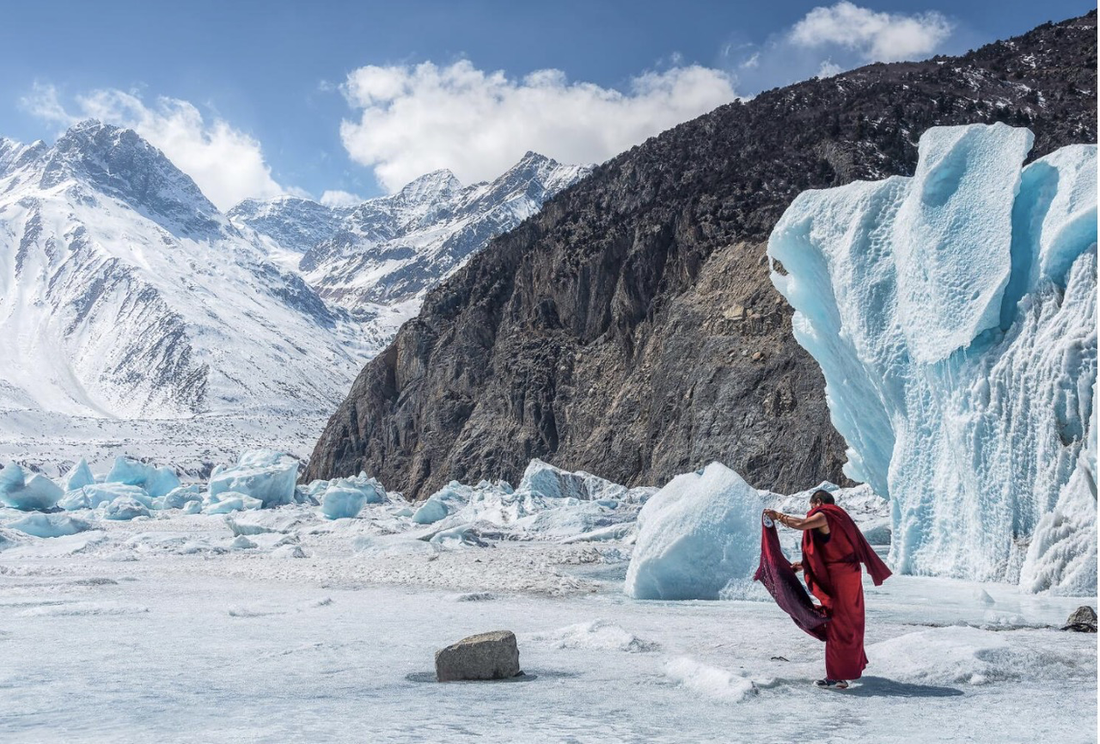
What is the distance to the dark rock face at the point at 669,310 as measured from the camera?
3462 centimetres

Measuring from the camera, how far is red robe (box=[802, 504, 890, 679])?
5113mm

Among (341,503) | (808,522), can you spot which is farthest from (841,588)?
(341,503)

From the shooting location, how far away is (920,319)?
11.4 meters

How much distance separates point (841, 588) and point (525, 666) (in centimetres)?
212

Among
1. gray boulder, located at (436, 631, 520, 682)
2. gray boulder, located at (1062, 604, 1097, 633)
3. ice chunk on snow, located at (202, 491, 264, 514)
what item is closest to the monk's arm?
gray boulder, located at (436, 631, 520, 682)

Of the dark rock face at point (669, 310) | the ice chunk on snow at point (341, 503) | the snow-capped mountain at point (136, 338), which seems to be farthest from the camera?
the snow-capped mountain at point (136, 338)

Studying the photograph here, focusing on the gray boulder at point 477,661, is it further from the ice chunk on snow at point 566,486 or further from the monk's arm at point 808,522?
the ice chunk on snow at point 566,486

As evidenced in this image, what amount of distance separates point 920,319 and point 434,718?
9172 mm

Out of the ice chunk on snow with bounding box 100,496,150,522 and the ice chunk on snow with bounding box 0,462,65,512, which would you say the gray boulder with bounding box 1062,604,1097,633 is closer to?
the ice chunk on snow with bounding box 100,496,150,522

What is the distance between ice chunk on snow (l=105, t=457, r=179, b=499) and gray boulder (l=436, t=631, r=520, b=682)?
46.9 m

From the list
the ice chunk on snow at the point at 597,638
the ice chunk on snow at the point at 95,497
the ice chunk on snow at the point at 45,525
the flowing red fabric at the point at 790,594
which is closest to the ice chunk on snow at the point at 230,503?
the ice chunk on snow at the point at 95,497

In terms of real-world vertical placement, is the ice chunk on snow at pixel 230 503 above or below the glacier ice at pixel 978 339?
below

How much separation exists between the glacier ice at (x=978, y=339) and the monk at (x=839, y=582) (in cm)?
503

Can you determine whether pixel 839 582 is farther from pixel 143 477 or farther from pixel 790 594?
pixel 143 477
